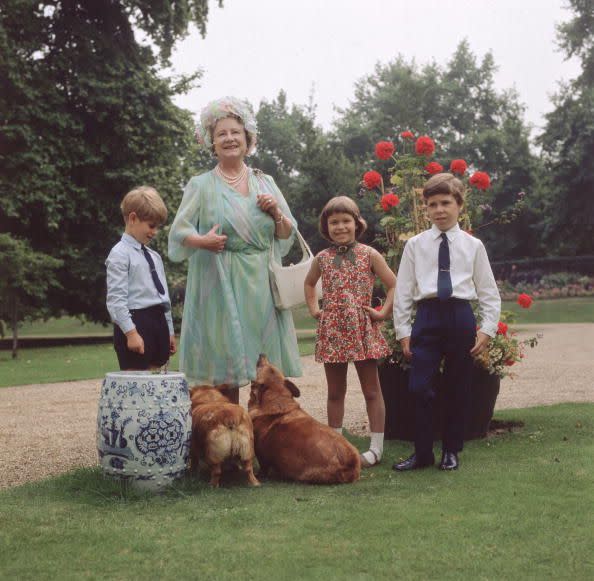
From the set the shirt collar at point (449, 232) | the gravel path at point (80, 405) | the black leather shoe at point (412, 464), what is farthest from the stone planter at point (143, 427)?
the shirt collar at point (449, 232)

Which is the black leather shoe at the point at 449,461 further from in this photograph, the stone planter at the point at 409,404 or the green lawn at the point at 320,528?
the stone planter at the point at 409,404

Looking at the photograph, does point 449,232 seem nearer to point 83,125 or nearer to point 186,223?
point 186,223

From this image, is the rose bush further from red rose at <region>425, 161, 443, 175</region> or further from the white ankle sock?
the white ankle sock

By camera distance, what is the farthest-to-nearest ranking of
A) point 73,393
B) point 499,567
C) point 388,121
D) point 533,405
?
point 388,121
point 73,393
point 533,405
point 499,567

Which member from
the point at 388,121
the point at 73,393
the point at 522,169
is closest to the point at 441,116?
the point at 388,121

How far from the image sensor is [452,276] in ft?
16.8

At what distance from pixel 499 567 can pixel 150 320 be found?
272 cm

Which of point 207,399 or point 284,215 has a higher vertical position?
point 284,215

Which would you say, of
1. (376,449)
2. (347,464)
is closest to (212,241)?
(347,464)

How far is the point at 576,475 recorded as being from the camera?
4859 mm

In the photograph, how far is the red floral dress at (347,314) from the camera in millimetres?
5367

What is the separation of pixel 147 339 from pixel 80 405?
182 inches

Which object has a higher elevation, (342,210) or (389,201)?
(389,201)

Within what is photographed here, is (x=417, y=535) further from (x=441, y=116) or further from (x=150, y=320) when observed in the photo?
(x=441, y=116)
